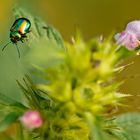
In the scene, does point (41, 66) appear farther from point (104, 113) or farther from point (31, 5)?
point (31, 5)

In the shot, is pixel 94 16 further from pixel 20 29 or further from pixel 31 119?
pixel 31 119

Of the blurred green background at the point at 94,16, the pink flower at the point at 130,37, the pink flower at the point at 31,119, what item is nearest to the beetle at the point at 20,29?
the pink flower at the point at 130,37

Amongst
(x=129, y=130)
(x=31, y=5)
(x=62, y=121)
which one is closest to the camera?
(x=62, y=121)

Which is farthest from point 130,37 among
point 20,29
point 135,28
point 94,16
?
point 94,16

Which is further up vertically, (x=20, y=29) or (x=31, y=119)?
(x=20, y=29)

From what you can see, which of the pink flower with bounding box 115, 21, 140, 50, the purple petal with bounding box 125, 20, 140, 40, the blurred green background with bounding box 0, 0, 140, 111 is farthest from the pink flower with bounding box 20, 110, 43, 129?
the blurred green background with bounding box 0, 0, 140, 111

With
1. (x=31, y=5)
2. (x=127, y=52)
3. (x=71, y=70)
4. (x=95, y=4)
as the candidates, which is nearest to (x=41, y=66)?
(x=71, y=70)
